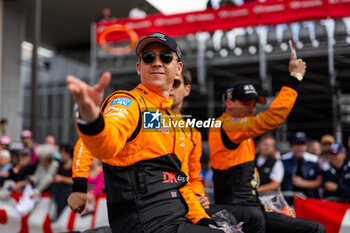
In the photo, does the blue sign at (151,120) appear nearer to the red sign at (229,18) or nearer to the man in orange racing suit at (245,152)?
the man in orange racing suit at (245,152)

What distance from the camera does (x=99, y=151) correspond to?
177 cm

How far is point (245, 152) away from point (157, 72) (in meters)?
1.61

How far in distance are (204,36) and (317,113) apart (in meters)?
4.88

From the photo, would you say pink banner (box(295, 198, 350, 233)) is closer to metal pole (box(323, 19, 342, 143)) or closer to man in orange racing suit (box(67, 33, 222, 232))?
metal pole (box(323, 19, 342, 143))

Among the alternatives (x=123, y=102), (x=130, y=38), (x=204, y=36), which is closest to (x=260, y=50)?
(x=204, y=36)

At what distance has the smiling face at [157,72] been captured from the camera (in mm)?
2395

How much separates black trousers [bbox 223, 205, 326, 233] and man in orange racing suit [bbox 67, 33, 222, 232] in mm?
1217

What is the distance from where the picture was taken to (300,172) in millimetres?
6641

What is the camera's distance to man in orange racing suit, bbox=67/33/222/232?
6.83 ft

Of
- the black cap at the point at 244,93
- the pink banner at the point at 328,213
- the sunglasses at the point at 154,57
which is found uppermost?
the sunglasses at the point at 154,57

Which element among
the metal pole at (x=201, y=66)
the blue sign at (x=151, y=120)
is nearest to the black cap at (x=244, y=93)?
the blue sign at (x=151, y=120)

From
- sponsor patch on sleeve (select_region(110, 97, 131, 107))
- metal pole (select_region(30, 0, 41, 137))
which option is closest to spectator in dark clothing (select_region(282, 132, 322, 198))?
sponsor patch on sleeve (select_region(110, 97, 131, 107))

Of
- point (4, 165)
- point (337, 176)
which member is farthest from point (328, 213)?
point (4, 165)

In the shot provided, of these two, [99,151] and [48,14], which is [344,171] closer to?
[99,151]
